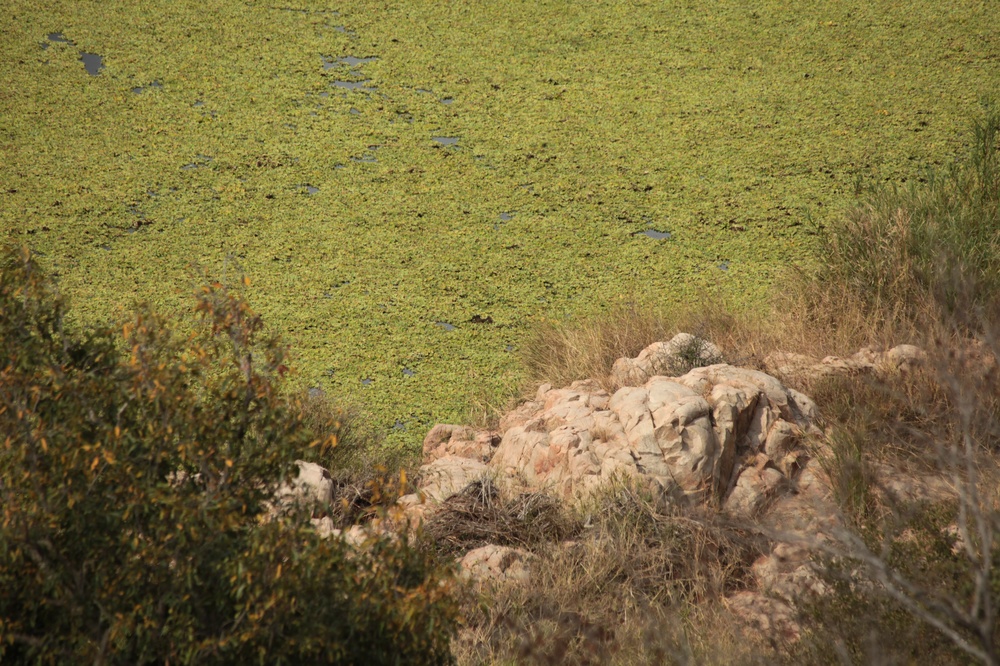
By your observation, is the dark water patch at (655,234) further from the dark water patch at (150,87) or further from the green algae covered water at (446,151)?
the dark water patch at (150,87)

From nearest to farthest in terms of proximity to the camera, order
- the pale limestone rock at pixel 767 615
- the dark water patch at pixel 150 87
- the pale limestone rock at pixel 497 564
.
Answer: the pale limestone rock at pixel 767 615 < the pale limestone rock at pixel 497 564 < the dark water patch at pixel 150 87

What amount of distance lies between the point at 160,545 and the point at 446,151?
4574mm

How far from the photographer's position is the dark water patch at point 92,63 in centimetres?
695

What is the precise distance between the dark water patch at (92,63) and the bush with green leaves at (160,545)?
5325 millimetres

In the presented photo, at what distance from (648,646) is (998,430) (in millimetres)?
1736

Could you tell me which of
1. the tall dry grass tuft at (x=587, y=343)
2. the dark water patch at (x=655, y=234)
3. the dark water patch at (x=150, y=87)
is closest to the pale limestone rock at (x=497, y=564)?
the tall dry grass tuft at (x=587, y=343)

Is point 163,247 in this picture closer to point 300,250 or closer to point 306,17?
point 300,250

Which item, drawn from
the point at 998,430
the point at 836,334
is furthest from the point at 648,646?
the point at 836,334

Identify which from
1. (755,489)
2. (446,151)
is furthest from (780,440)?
(446,151)

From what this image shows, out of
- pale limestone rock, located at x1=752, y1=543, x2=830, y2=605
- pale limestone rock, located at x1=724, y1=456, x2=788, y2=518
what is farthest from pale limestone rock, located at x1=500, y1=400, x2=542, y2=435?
pale limestone rock, located at x1=752, y1=543, x2=830, y2=605

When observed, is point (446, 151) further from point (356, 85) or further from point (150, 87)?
point (150, 87)

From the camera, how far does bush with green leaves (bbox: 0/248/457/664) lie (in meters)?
1.90

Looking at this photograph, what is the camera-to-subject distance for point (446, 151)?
624 cm

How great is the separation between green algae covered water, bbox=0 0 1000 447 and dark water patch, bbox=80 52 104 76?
22 mm
